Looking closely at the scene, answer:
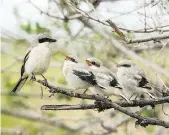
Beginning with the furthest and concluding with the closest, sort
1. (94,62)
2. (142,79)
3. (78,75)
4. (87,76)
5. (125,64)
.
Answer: (125,64)
(142,79)
(94,62)
(78,75)
(87,76)

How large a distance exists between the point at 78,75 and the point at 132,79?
2.27ft

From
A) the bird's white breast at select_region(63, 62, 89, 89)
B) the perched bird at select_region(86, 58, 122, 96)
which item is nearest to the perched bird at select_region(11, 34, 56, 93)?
the bird's white breast at select_region(63, 62, 89, 89)

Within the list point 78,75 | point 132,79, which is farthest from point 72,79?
point 132,79

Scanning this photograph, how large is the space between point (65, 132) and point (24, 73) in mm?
3213

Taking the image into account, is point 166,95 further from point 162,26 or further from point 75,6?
point 75,6

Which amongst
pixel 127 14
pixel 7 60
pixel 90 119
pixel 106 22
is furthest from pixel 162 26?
pixel 7 60

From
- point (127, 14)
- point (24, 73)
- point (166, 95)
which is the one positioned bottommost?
point (166, 95)

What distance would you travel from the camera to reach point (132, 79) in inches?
154

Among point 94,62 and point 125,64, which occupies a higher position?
point 125,64

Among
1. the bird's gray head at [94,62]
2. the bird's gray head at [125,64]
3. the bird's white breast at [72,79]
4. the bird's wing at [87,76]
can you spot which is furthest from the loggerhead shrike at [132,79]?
the bird's wing at [87,76]

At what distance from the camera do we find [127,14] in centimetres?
434

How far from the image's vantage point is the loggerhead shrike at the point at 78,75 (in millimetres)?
3175

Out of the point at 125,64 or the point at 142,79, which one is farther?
the point at 125,64

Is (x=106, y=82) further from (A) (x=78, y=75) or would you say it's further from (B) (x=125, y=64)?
(B) (x=125, y=64)
